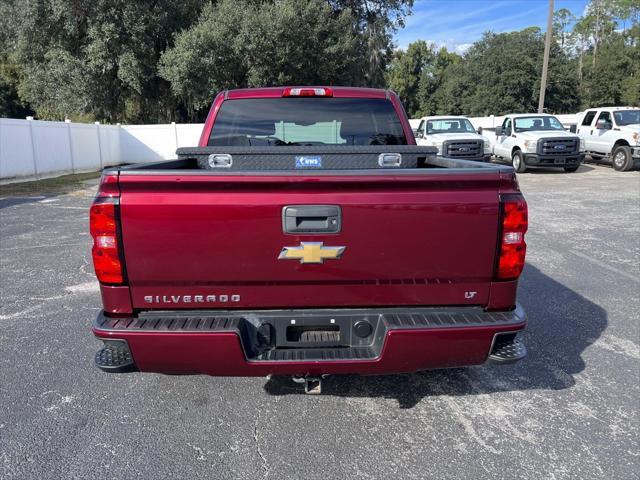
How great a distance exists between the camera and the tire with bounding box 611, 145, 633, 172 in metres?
16.7

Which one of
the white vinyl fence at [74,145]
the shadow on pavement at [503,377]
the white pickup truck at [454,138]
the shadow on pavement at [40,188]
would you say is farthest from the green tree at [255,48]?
the shadow on pavement at [503,377]

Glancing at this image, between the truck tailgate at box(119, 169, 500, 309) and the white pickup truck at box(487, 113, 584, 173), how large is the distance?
1594 cm

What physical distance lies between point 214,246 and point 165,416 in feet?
4.46

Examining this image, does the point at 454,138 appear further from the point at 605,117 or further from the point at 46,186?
the point at 46,186

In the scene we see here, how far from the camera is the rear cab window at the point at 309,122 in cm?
399

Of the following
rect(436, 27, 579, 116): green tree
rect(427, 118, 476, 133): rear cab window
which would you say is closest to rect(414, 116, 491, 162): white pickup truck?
rect(427, 118, 476, 133): rear cab window

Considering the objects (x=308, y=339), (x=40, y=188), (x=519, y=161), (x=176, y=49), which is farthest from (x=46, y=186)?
(x=519, y=161)

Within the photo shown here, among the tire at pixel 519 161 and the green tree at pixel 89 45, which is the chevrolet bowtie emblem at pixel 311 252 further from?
the green tree at pixel 89 45

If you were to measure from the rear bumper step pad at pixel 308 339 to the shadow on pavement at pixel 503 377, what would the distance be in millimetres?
868

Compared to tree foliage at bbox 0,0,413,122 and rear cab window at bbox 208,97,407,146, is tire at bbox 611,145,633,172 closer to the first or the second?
tree foliage at bbox 0,0,413,122

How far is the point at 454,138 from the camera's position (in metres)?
16.4

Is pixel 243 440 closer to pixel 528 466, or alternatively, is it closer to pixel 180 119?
pixel 528 466

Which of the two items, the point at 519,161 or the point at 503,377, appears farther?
the point at 519,161

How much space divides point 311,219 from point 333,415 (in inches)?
55.3
